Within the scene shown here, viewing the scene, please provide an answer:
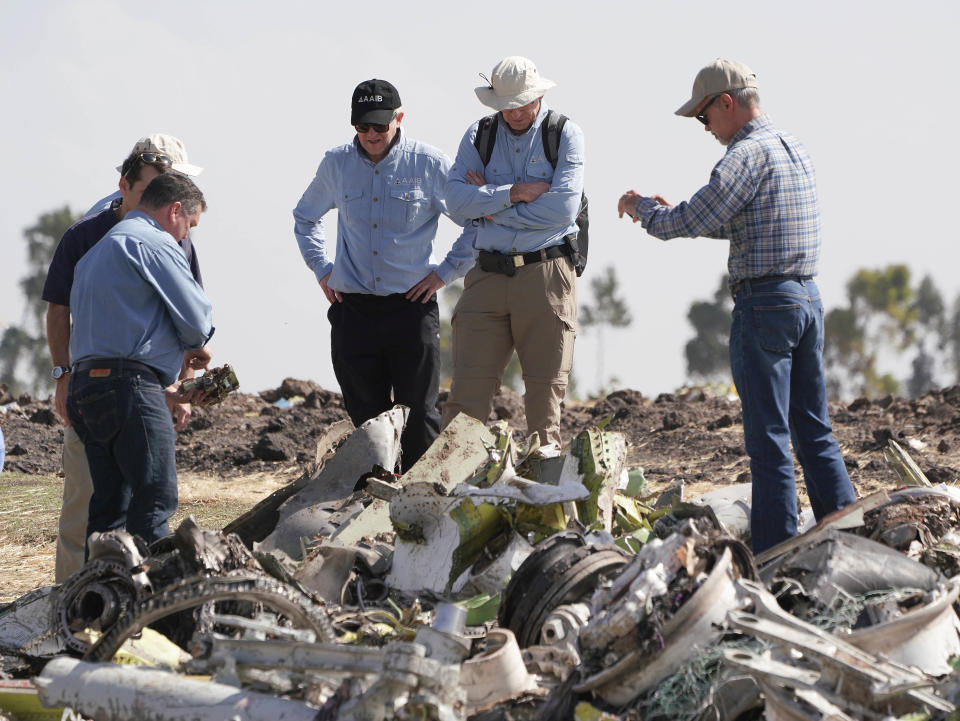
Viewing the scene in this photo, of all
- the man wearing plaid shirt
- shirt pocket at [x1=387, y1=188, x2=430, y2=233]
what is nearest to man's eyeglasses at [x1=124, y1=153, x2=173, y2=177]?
shirt pocket at [x1=387, y1=188, x2=430, y2=233]

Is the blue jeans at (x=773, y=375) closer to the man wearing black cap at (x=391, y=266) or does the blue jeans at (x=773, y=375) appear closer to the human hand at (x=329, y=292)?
the man wearing black cap at (x=391, y=266)

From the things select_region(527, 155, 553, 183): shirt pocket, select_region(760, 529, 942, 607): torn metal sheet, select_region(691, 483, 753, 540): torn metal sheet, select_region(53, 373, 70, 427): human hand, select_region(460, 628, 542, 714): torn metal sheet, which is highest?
select_region(527, 155, 553, 183): shirt pocket

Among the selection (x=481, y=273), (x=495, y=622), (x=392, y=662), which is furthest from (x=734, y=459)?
(x=392, y=662)

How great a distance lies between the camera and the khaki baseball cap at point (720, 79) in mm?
5539

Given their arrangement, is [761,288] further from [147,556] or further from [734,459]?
[734,459]

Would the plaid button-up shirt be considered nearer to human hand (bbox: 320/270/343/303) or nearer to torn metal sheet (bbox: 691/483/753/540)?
torn metal sheet (bbox: 691/483/753/540)

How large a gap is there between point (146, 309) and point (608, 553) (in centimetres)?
224

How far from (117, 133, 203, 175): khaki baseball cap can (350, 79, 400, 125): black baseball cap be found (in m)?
1.07

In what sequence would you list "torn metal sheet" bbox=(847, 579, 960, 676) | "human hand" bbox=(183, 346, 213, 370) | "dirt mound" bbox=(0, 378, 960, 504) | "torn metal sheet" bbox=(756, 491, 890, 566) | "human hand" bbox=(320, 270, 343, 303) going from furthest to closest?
"dirt mound" bbox=(0, 378, 960, 504), "human hand" bbox=(320, 270, 343, 303), "human hand" bbox=(183, 346, 213, 370), "torn metal sheet" bbox=(756, 491, 890, 566), "torn metal sheet" bbox=(847, 579, 960, 676)

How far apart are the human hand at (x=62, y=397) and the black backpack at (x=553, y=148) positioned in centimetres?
261

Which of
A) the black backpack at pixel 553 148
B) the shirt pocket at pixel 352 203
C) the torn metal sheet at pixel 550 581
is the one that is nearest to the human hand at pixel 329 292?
the shirt pocket at pixel 352 203

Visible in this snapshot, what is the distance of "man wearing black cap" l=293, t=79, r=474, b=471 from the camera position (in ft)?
23.5

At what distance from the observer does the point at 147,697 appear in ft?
13.3

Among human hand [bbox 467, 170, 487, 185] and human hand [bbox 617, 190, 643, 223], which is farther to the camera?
human hand [bbox 467, 170, 487, 185]
